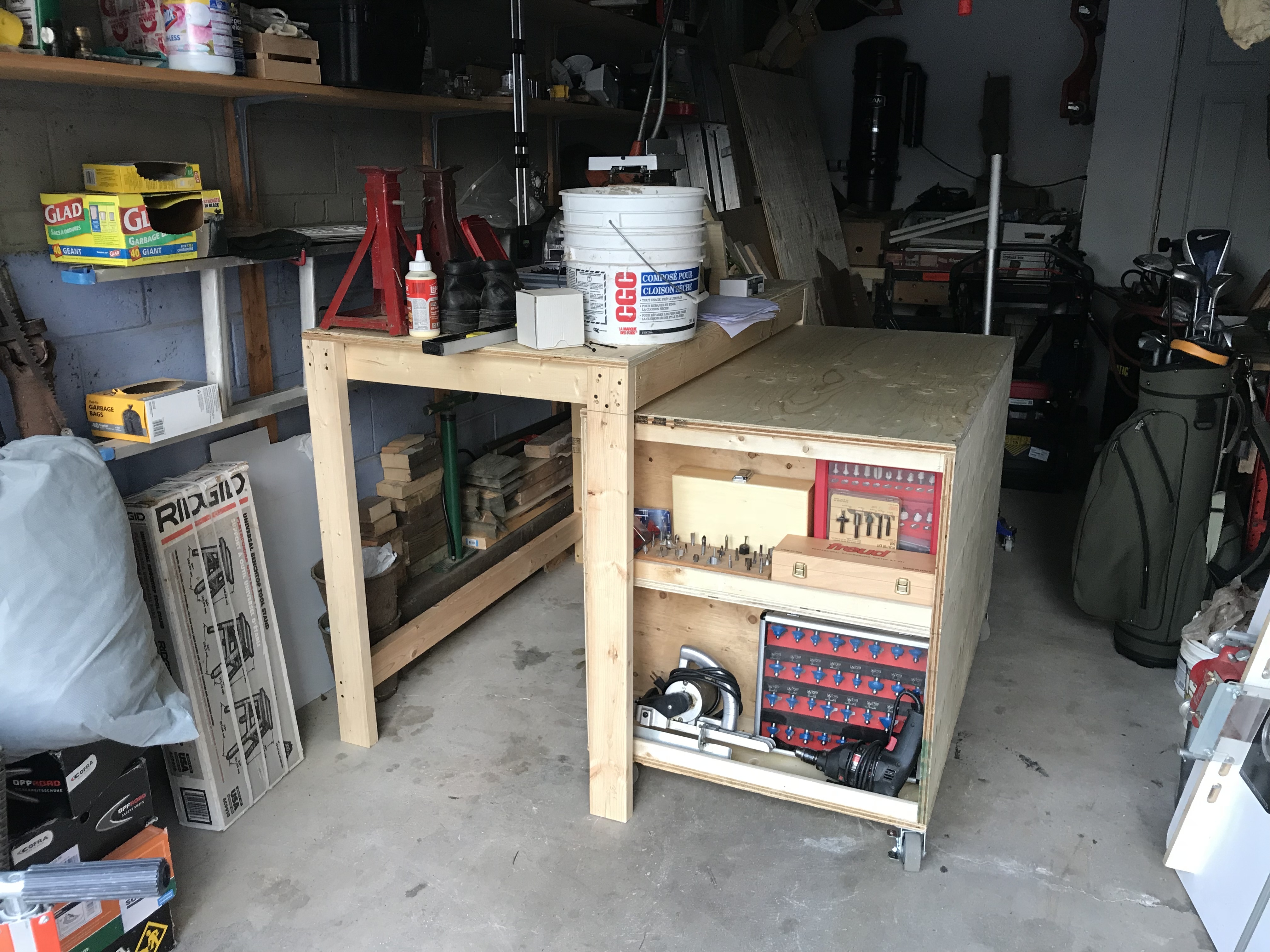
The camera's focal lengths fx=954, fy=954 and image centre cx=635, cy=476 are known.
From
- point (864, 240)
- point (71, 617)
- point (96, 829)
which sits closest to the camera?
point (71, 617)

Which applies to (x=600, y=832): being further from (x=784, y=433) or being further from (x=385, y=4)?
(x=385, y=4)

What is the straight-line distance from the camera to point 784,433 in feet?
5.41

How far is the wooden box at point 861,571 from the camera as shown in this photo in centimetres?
A: 166

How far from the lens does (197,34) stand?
1752mm

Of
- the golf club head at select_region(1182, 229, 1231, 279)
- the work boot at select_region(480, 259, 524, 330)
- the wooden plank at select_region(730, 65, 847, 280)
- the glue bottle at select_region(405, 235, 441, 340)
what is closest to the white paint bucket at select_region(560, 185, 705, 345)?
the work boot at select_region(480, 259, 524, 330)

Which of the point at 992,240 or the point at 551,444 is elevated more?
the point at 992,240

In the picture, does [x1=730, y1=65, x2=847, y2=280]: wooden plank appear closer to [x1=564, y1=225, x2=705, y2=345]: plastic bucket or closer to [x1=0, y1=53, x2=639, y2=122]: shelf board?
[x1=0, y1=53, x2=639, y2=122]: shelf board

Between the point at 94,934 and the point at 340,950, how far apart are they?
383 mm

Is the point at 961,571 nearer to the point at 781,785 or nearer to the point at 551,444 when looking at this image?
the point at 781,785

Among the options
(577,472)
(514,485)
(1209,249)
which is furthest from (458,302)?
(1209,249)

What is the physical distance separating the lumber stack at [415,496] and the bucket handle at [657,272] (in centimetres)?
109

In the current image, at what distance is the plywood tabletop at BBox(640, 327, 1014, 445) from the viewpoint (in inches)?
66.6

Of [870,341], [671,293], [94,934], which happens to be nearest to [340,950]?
[94,934]

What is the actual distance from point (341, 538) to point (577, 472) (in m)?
1.20
